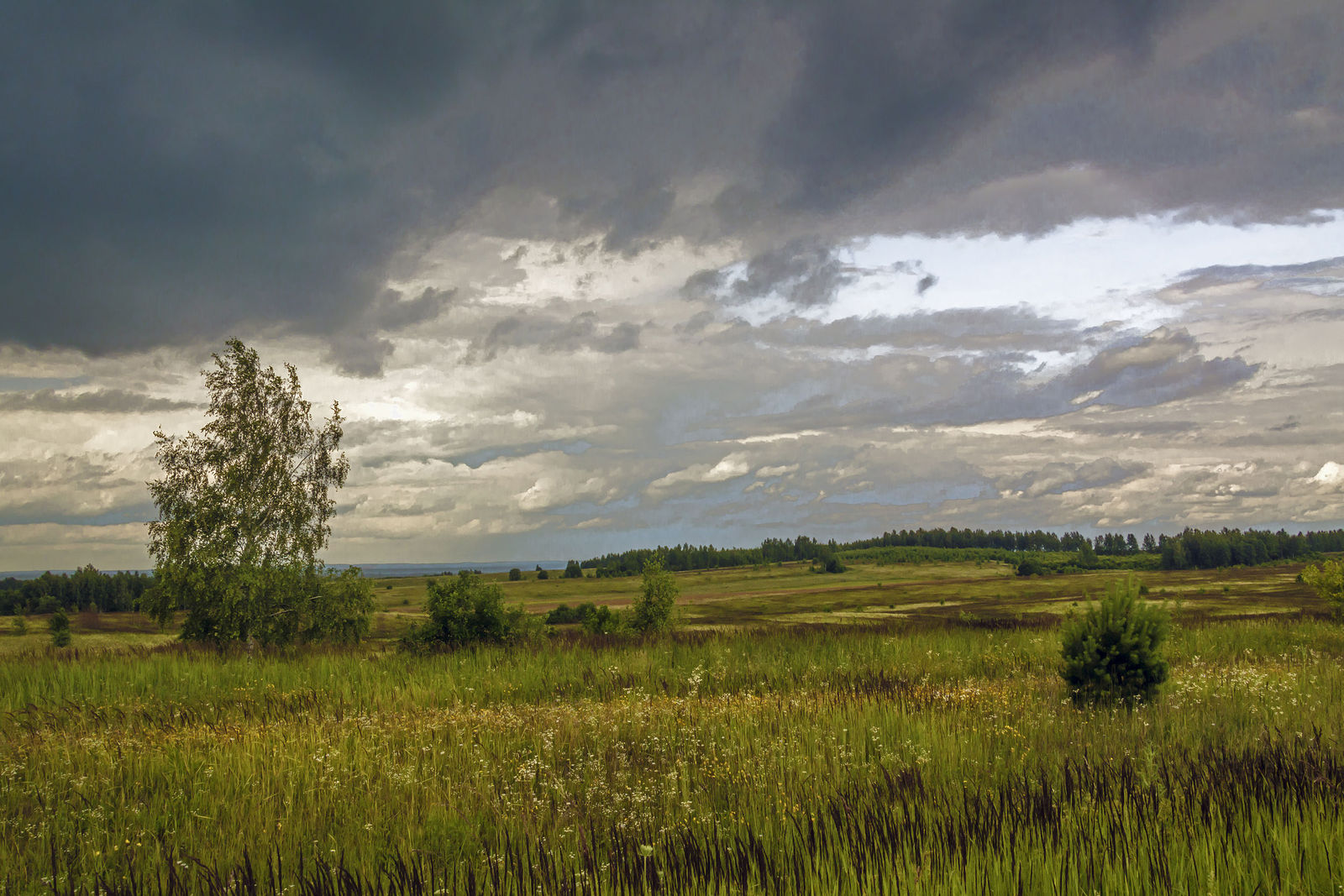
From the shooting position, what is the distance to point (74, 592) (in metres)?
130

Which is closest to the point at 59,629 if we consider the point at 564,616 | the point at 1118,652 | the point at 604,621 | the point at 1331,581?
the point at 564,616

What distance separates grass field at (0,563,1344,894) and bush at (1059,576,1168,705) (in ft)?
1.64

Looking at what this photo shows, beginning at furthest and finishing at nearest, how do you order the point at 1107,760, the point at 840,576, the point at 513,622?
the point at 840,576, the point at 513,622, the point at 1107,760

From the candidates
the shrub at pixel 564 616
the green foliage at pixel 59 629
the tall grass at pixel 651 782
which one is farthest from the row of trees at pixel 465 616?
the shrub at pixel 564 616

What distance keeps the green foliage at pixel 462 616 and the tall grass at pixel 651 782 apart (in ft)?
19.6

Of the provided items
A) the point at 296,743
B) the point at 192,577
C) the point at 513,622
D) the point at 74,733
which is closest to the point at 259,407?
the point at 192,577

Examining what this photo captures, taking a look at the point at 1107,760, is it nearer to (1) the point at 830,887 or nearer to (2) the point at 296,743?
(1) the point at 830,887

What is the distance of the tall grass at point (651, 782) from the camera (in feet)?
12.9

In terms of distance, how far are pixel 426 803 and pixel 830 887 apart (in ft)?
12.2

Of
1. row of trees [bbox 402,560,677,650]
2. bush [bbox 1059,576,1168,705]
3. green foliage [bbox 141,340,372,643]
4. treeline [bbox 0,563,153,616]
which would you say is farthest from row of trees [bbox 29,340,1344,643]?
treeline [bbox 0,563,153,616]

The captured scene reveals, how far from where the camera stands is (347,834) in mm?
5379

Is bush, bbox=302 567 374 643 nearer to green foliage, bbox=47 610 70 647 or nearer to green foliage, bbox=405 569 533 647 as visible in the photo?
green foliage, bbox=405 569 533 647

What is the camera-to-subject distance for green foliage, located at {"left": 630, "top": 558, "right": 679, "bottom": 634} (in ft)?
135

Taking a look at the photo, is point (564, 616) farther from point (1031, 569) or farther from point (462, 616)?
point (1031, 569)
